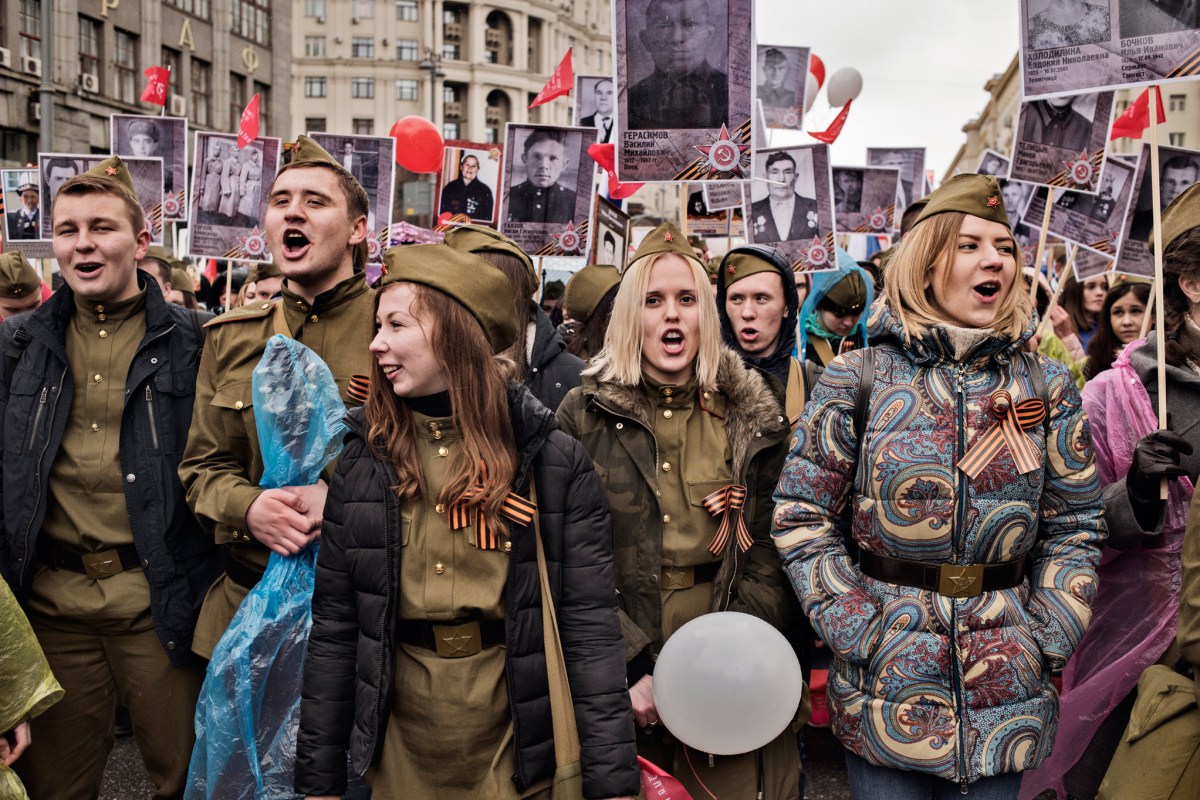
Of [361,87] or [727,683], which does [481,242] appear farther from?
[361,87]

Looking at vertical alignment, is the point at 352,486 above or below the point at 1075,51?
below

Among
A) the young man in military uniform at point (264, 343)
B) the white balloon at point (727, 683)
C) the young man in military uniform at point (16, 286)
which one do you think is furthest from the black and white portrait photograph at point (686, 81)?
the young man in military uniform at point (16, 286)

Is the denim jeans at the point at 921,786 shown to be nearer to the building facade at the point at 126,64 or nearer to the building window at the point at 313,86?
the building facade at the point at 126,64

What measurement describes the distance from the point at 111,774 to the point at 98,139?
29875 millimetres

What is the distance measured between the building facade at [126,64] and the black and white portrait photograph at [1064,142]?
15.8 metres

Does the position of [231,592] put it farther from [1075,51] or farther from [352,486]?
[1075,51]

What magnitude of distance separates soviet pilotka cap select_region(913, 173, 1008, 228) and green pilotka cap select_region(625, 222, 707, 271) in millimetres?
761

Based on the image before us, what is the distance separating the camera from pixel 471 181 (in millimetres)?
9406

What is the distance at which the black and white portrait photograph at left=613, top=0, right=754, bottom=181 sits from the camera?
4262 millimetres

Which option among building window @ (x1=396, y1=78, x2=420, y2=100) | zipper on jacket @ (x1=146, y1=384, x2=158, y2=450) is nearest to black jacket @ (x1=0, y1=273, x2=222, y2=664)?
zipper on jacket @ (x1=146, y1=384, x2=158, y2=450)

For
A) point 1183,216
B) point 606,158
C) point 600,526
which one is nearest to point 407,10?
point 606,158

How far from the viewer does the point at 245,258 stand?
757 centimetres

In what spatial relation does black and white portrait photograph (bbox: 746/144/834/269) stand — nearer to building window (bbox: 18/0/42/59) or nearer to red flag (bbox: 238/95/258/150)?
red flag (bbox: 238/95/258/150)

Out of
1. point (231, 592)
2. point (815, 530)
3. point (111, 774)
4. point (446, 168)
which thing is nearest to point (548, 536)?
point (815, 530)
